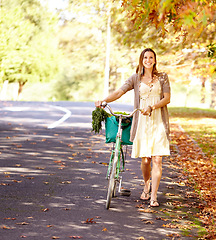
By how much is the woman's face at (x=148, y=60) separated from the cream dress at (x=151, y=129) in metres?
0.25

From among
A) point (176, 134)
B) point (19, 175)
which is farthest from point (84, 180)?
point (176, 134)

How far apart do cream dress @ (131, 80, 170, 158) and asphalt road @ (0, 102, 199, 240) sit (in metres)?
0.77

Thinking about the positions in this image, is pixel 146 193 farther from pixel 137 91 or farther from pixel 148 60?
pixel 148 60

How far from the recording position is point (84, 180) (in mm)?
9016

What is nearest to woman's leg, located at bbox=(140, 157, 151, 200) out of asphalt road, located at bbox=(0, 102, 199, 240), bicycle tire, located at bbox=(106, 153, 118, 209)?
asphalt road, located at bbox=(0, 102, 199, 240)

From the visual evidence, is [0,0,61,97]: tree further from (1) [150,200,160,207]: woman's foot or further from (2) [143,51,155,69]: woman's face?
(1) [150,200,160,207]: woman's foot

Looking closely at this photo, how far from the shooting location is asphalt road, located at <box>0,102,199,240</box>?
5918mm

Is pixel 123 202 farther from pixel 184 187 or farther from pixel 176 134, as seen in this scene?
pixel 176 134

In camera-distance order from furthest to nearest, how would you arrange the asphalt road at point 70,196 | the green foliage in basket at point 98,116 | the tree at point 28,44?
the tree at point 28,44 → the green foliage in basket at point 98,116 → the asphalt road at point 70,196

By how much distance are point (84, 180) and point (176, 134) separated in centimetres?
946

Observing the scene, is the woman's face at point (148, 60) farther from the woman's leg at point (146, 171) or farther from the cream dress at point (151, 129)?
the woman's leg at point (146, 171)

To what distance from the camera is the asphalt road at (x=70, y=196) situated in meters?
5.92

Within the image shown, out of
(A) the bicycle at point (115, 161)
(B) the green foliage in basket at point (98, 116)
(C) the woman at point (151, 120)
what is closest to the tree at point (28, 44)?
(B) the green foliage in basket at point (98, 116)

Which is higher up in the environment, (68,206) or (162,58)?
(162,58)
